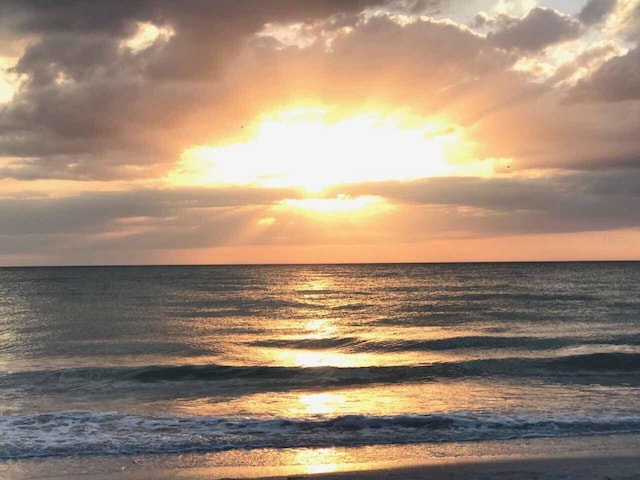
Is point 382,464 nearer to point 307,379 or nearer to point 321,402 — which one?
point 321,402

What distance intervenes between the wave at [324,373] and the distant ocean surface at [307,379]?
0.30 ft

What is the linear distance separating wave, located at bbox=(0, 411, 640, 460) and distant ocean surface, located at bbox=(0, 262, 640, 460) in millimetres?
53

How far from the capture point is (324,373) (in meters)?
26.3

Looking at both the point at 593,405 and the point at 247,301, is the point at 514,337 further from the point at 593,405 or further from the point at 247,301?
the point at 247,301

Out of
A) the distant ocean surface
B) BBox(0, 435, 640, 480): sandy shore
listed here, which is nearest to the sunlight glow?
the distant ocean surface

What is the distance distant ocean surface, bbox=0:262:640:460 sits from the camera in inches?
634

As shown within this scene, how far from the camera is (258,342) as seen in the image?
121ft

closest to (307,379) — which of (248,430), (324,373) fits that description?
(324,373)

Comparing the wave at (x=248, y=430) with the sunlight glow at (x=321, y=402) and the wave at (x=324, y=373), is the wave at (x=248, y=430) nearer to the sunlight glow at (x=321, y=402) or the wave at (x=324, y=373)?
the sunlight glow at (x=321, y=402)

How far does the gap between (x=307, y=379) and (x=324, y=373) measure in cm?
111

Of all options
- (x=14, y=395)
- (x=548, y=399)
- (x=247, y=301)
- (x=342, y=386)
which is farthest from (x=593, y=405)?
(x=247, y=301)

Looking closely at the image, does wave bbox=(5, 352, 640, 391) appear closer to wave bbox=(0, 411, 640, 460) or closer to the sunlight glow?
the sunlight glow

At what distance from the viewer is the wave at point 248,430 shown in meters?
14.8

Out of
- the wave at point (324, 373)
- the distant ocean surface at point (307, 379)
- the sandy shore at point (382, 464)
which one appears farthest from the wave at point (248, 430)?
the wave at point (324, 373)
